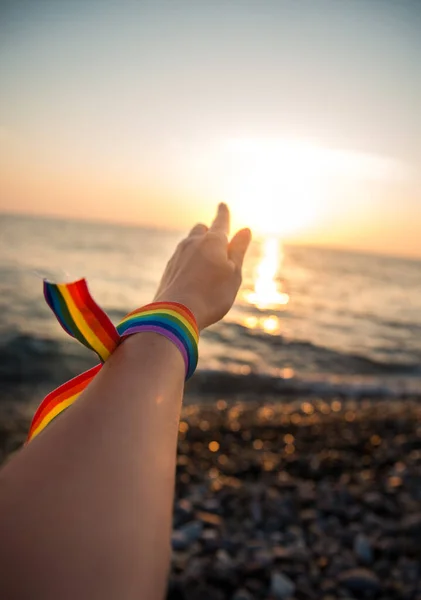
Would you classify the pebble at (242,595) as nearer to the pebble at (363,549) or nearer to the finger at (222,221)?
the pebble at (363,549)

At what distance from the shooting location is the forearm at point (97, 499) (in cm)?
65

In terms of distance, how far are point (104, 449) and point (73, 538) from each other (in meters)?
0.16

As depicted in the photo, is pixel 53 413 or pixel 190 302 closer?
pixel 53 413

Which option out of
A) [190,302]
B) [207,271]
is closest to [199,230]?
[207,271]

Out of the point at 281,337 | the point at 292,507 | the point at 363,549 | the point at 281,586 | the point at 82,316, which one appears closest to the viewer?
the point at 82,316

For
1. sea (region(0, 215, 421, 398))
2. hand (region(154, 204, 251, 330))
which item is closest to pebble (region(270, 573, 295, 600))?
hand (region(154, 204, 251, 330))

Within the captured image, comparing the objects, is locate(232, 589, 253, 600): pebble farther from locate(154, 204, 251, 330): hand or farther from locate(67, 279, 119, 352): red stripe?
locate(67, 279, 119, 352): red stripe

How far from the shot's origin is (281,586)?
2506mm

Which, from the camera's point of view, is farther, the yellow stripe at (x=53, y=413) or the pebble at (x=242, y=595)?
the pebble at (x=242, y=595)

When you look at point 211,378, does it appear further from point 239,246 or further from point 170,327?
point 170,327

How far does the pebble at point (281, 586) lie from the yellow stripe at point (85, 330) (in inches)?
78.9

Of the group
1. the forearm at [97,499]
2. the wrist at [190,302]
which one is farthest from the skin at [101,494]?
the wrist at [190,302]

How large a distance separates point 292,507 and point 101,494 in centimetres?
312

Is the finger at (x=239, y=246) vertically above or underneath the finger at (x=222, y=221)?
underneath
